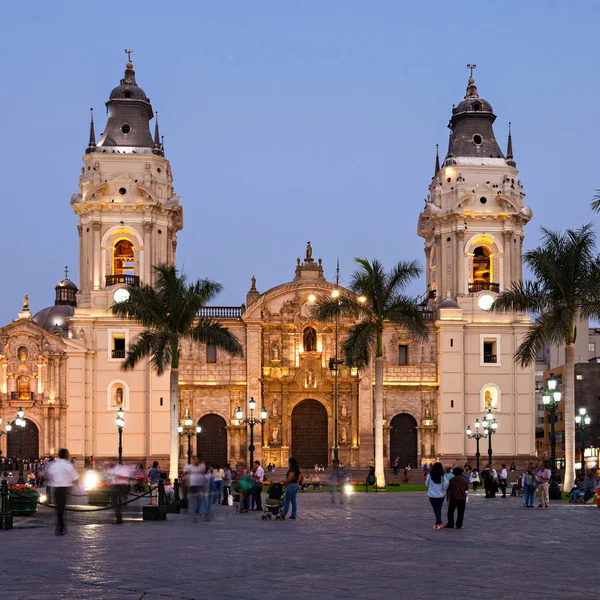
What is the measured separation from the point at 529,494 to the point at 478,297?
36.2m

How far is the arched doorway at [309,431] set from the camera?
230 feet

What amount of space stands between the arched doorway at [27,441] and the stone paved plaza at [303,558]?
4111 centimetres

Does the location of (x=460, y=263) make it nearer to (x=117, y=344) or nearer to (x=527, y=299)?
(x=117, y=344)

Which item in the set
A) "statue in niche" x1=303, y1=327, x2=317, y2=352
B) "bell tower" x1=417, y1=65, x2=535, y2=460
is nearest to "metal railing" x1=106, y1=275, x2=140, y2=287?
"statue in niche" x1=303, y1=327, x2=317, y2=352

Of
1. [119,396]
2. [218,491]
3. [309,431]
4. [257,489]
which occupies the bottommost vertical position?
[218,491]

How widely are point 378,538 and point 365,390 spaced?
4815cm

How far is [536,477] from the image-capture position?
35094 millimetres

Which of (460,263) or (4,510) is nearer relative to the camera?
(4,510)

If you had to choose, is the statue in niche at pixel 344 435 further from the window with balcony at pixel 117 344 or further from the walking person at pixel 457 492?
the walking person at pixel 457 492

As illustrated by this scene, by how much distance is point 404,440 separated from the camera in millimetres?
70188

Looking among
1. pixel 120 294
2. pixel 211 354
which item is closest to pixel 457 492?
pixel 120 294

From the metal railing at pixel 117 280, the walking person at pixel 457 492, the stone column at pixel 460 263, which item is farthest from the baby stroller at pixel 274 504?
the stone column at pixel 460 263

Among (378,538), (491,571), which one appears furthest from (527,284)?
(491,571)

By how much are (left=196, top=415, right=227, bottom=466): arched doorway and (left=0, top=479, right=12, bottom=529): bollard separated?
44.6 m
